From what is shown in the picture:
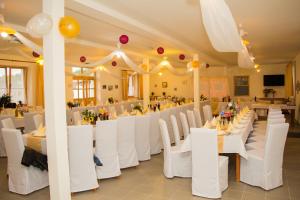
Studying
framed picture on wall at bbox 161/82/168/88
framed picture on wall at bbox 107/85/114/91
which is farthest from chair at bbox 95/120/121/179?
framed picture on wall at bbox 161/82/168/88

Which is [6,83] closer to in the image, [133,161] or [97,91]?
[97,91]

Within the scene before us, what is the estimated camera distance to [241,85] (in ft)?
53.5

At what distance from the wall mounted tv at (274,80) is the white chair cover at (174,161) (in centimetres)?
1280

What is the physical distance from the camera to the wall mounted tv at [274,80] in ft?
49.7

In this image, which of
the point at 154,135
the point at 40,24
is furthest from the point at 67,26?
the point at 154,135

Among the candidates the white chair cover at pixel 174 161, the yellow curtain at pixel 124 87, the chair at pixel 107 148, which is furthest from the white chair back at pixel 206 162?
the yellow curtain at pixel 124 87

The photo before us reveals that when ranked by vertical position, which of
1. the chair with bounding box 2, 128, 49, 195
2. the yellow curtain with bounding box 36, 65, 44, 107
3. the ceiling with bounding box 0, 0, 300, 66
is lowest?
the chair with bounding box 2, 128, 49, 195

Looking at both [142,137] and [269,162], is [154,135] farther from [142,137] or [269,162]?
[269,162]

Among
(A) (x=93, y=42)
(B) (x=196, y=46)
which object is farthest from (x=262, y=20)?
(A) (x=93, y=42)

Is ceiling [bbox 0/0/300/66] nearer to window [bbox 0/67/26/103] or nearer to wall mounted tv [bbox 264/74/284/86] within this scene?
window [bbox 0/67/26/103]

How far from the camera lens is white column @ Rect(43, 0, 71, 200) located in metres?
3.04

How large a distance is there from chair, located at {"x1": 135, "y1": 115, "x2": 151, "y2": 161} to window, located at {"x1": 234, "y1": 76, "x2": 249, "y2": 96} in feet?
40.4

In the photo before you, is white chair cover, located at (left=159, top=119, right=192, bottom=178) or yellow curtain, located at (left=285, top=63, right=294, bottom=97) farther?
yellow curtain, located at (left=285, top=63, right=294, bottom=97)

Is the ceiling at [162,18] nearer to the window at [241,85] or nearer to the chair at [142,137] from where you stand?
the chair at [142,137]
